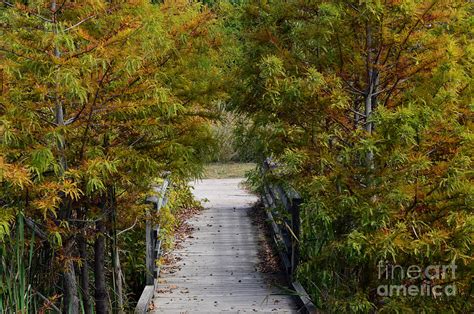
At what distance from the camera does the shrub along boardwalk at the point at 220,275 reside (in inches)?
238

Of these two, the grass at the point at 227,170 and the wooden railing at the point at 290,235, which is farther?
the grass at the point at 227,170

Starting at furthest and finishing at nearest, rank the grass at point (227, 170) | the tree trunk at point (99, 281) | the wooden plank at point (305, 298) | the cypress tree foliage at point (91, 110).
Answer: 1. the grass at point (227, 170)
2. the wooden plank at point (305, 298)
3. the tree trunk at point (99, 281)
4. the cypress tree foliage at point (91, 110)

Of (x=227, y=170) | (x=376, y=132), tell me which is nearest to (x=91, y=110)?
(x=376, y=132)

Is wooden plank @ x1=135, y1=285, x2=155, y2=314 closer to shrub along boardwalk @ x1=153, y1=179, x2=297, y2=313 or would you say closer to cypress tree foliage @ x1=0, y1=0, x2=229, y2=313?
shrub along boardwalk @ x1=153, y1=179, x2=297, y2=313

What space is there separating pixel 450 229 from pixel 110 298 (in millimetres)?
3113

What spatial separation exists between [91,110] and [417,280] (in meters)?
2.28

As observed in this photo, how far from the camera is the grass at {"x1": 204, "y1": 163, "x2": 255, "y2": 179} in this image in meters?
14.9

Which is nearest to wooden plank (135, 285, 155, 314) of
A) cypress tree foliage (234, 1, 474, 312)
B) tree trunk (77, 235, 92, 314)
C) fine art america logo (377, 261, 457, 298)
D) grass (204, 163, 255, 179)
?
tree trunk (77, 235, 92, 314)

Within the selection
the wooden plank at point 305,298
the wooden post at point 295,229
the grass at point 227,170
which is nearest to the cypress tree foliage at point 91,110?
the wooden post at point 295,229

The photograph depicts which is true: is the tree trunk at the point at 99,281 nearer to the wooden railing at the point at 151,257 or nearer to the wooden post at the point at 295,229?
the wooden railing at the point at 151,257

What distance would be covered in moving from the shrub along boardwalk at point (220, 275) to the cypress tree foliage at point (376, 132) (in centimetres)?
145

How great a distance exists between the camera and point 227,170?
620 inches

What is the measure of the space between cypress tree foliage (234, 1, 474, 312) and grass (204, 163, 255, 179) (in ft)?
32.2

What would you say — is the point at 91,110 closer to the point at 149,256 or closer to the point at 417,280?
the point at 417,280
